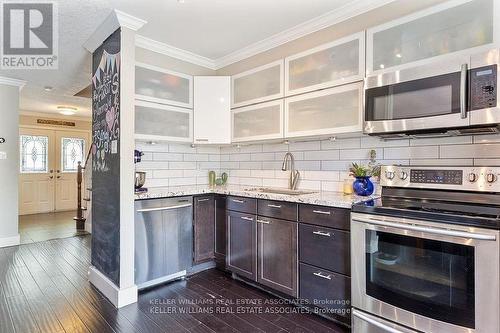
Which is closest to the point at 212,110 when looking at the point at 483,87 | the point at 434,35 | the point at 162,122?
the point at 162,122

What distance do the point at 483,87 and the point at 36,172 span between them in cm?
846

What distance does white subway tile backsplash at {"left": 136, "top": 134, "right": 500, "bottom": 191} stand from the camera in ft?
6.79

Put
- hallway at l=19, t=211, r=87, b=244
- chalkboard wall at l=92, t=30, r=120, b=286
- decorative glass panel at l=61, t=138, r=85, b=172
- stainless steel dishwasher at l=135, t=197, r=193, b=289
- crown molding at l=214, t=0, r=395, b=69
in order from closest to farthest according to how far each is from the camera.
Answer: crown molding at l=214, t=0, r=395, b=69
chalkboard wall at l=92, t=30, r=120, b=286
stainless steel dishwasher at l=135, t=197, r=193, b=289
hallway at l=19, t=211, r=87, b=244
decorative glass panel at l=61, t=138, r=85, b=172

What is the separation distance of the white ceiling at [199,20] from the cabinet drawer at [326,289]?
2063 millimetres

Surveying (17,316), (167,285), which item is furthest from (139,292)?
(17,316)

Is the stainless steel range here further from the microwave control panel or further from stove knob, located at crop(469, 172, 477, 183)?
the microwave control panel

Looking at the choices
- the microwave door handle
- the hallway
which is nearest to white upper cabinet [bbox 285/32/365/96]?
the microwave door handle

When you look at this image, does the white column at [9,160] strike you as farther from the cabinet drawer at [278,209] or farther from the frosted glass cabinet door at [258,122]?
the cabinet drawer at [278,209]

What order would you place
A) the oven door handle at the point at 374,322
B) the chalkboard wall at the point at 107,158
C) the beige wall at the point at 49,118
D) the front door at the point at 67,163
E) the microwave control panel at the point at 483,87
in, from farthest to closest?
1. the front door at the point at 67,163
2. the beige wall at the point at 49,118
3. the chalkboard wall at the point at 107,158
4. the oven door handle at the point at 374,322
5. the microwave control panel at the point at 483,87

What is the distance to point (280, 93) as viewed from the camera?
9.30ft

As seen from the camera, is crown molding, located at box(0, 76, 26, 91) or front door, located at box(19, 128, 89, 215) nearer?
crown molding, located at box(0, 76, 26, 91)

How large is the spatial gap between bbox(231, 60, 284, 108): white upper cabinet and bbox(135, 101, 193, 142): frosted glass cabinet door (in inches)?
23.2

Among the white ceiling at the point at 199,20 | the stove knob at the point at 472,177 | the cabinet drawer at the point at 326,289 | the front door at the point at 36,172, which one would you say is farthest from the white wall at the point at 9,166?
the stove knob at the point at 472,177

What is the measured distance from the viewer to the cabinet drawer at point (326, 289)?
2.04m
